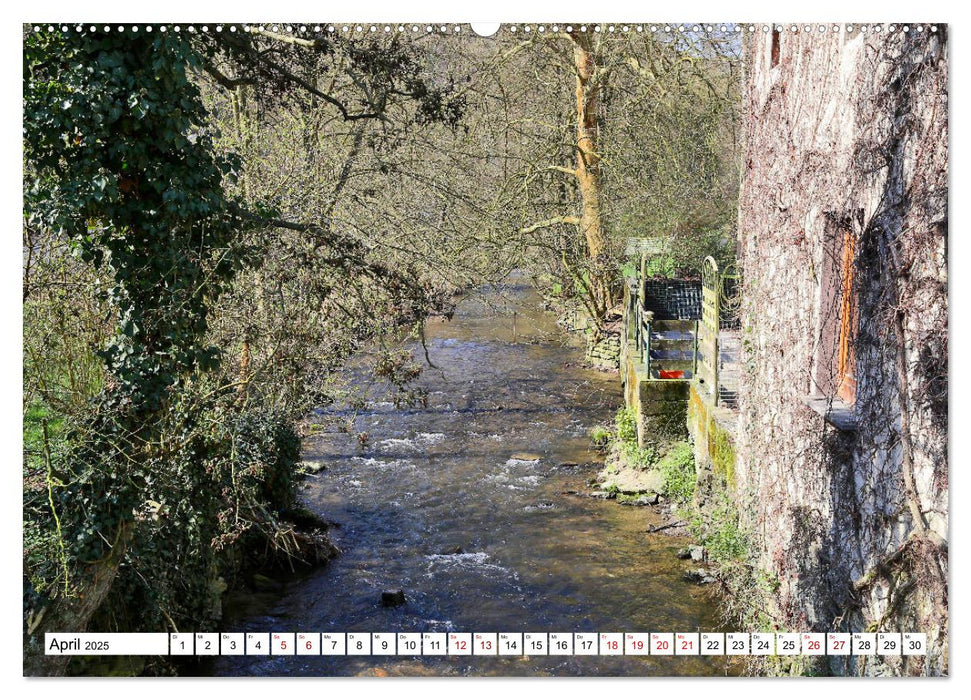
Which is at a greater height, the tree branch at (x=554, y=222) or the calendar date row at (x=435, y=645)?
the tree branch at (x=554, y=222)

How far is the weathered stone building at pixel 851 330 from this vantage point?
4402 mm

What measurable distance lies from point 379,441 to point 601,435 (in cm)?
320

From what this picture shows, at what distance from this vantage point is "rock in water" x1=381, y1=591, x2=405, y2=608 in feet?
27.0

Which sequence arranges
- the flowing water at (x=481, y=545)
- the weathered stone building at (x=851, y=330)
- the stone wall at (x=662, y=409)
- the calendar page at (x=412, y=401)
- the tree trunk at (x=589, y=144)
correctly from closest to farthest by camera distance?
the weathered stone building at (x=851, y=330) < the calendar page at (x=412, y=401) < the flowing water at (x=481, y=545) < the stone wall at (x=662, y=409) < the tree trunk at (x=589, y=144)

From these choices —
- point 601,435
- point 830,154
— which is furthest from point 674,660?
point 601,435

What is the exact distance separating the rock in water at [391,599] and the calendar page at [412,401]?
0.09ft

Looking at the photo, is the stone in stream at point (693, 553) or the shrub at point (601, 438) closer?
the stone in stream at point (693, 553)

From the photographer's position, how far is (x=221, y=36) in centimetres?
634

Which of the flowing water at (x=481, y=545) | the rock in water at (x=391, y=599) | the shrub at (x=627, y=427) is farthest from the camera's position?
the shrub at (x=627, y=427)

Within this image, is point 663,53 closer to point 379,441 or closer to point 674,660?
point 379,441

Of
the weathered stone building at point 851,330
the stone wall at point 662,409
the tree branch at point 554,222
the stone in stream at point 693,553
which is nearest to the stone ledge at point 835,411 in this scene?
the weathered stone building at point 851,330

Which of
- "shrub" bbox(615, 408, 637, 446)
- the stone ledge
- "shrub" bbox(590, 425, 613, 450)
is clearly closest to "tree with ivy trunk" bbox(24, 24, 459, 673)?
the stone ledge

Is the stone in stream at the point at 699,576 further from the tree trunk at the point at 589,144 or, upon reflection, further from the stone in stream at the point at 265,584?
the tree trunk at the point at 589,144

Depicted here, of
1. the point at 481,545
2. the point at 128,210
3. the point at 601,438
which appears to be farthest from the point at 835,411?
the point at 601,438
